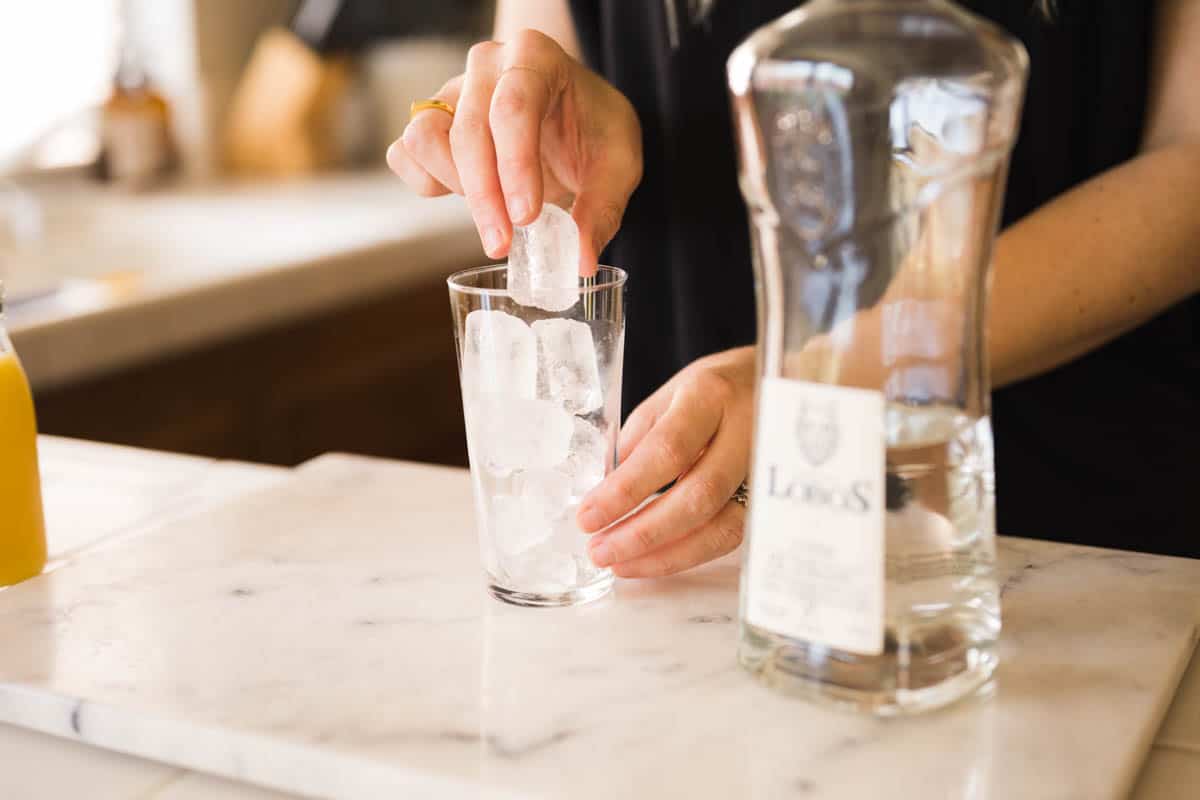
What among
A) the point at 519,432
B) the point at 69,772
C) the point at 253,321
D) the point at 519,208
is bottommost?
the point at 253,321

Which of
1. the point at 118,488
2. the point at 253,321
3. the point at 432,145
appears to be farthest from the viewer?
the point at 253,321

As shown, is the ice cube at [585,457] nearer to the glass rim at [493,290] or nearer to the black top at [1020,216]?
the glass rim at [493,290]

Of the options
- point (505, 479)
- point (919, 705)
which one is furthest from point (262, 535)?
point (919, 705)

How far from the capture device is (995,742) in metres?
0.59

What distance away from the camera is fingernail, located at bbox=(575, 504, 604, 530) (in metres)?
0.73

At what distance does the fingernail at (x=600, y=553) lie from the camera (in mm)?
735

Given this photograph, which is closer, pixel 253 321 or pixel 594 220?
pixel 594 220

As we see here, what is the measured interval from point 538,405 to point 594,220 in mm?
175

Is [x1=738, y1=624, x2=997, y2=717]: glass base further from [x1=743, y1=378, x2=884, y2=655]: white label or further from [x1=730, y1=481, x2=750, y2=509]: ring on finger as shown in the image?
[x1=730, y1=481, x2=750, y2=509]: ring on finger

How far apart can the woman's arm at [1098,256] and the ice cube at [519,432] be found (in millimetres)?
398

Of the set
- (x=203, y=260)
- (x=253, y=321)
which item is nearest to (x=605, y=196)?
(x=253, y=321)

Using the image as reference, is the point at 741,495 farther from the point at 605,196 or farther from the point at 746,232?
the point at 746,232

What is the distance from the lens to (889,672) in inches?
23.8

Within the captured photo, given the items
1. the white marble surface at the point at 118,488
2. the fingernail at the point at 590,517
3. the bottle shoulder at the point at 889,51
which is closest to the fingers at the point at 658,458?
the fingernail at the point at 590,517
